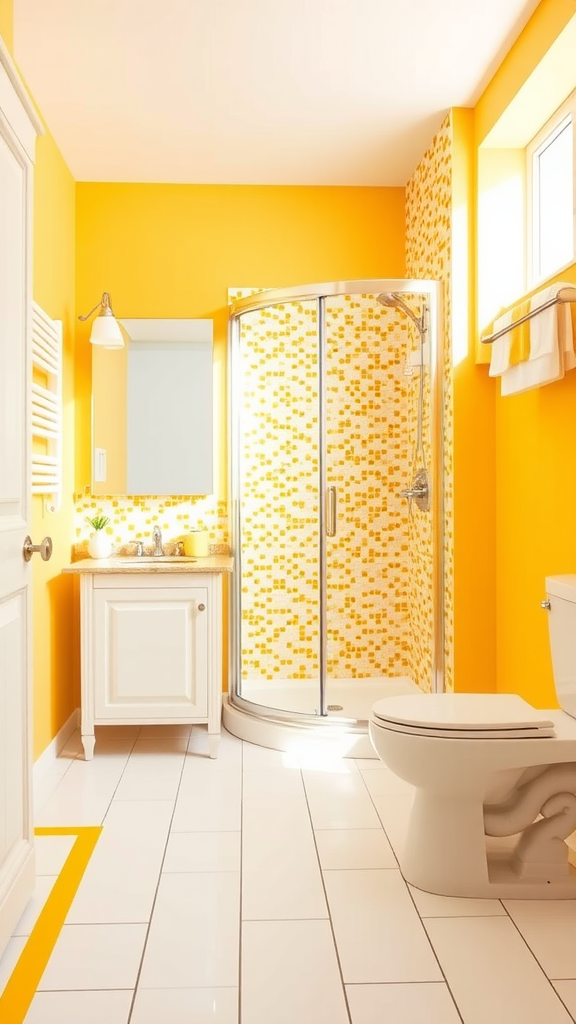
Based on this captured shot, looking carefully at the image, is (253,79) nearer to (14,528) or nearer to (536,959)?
(14,528)

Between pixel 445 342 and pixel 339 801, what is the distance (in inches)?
71.9

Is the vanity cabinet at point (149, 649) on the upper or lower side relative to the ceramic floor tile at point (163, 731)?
upper

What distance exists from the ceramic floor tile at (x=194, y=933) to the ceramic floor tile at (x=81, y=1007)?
3.1 inches

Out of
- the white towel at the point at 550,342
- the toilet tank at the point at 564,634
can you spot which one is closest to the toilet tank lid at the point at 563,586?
the toilet tank at the point at 564,634

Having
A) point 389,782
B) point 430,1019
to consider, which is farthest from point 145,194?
point 430,1019

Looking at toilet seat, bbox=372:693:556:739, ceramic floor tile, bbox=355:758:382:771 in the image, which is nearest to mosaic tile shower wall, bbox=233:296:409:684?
ceramic floor tile, bbox=355:758:382:771

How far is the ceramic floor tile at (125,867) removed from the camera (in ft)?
6.67

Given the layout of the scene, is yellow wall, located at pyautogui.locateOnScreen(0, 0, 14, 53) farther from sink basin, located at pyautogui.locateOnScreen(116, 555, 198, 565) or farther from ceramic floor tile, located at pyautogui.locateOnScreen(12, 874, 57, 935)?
ceramic floor tile, located at pyautogui.locateOnScreen(12, 874, 57, 935)

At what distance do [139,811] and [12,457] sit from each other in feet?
4.51

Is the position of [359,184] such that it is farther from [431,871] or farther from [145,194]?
[431,871]

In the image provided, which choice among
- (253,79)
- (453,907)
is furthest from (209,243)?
(453,907)

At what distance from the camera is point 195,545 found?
3674 mm

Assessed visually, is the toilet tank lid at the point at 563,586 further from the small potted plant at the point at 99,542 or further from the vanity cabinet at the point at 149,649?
the small potted plant at the point at 99,542

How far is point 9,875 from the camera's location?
1.87 metres
